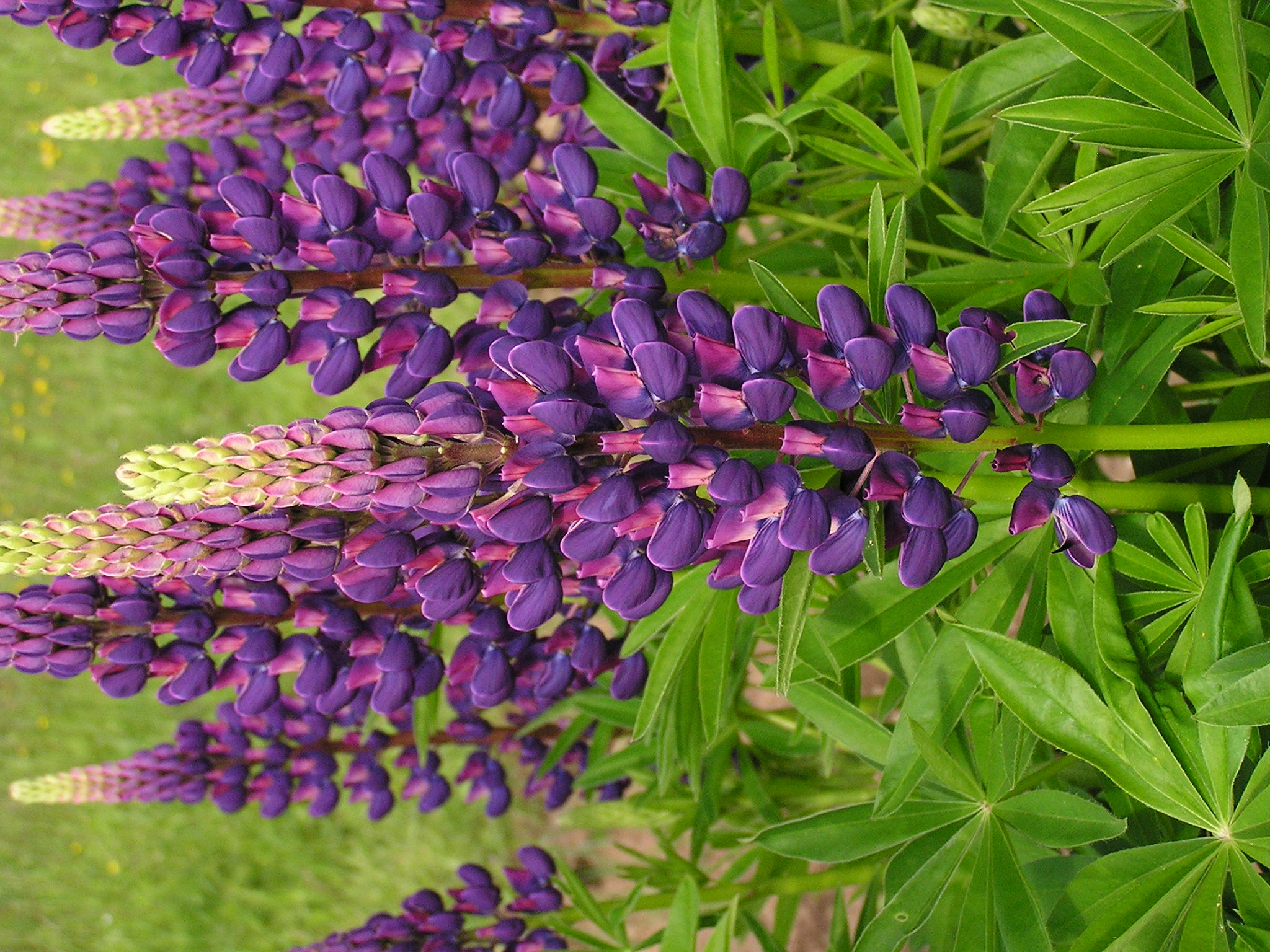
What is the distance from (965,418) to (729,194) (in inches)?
18.2

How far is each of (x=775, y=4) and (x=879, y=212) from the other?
0.59 metres

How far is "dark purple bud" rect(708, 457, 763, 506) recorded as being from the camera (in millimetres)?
943

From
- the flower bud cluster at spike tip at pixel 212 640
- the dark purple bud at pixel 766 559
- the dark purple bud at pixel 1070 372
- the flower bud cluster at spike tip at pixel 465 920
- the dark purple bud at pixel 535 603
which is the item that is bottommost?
the flower bud cluster at spike tip at pixel 465 920

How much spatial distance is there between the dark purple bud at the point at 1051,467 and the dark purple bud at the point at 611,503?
0.38 m

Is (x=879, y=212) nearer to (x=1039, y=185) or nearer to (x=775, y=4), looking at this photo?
(x=1039, y=185)

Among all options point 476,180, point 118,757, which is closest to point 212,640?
point 476,180

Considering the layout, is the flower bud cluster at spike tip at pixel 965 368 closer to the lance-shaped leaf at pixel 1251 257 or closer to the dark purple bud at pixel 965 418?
the dark purple bud at pixel 965 418

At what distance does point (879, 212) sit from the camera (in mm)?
1103

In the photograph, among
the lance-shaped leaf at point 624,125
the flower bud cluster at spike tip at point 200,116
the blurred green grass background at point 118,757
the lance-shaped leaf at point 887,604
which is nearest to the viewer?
the lance-shaped leaf at point 887,604

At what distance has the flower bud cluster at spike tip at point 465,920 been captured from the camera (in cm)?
177

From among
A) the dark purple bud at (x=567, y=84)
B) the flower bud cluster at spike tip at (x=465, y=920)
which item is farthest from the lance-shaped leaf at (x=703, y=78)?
the flower bud cluster at spike tip at (x=465, y=920)

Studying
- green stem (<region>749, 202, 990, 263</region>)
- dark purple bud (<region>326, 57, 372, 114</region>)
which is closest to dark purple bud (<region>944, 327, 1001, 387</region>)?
green stem (<region>749, 202, 990, 263</region>)

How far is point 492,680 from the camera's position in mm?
1404

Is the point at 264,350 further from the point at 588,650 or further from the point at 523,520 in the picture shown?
the point at 588,650
